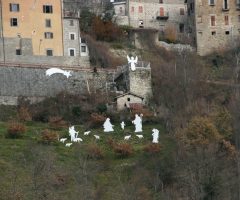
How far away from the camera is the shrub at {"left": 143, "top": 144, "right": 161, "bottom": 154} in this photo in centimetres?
5481

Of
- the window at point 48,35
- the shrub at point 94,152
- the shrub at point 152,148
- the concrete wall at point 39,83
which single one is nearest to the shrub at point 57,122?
the concrete wall at point 39,83

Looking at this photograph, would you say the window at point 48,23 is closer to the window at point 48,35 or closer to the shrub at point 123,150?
the window at point 48,35

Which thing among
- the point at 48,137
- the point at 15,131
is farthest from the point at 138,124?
the point at 15,131

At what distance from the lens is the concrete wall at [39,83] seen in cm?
6450

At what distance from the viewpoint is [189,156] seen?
51625 millimetres

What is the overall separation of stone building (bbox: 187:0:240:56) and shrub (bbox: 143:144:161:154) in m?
27.6

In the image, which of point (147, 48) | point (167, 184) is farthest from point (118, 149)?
point (147, 48)

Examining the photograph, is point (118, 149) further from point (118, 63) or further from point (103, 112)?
point (118, 63)

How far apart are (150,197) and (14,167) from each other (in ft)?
26.9

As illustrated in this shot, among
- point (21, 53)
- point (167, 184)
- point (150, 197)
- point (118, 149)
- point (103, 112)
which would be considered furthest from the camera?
point (21, 53)

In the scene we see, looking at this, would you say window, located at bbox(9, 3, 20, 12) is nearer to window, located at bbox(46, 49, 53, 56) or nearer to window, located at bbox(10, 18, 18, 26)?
window, located at bbox(10, 18, 18, 26)

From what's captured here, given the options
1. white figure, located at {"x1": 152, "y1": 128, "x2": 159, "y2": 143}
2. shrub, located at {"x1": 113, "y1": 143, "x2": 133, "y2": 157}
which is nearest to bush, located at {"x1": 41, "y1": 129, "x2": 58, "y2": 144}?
shrub, located at {"x1": 113, "y1": 143, "x2": 133, "y2": 157}

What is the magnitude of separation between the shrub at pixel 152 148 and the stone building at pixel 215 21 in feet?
90.6

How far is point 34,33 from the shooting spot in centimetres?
7119
